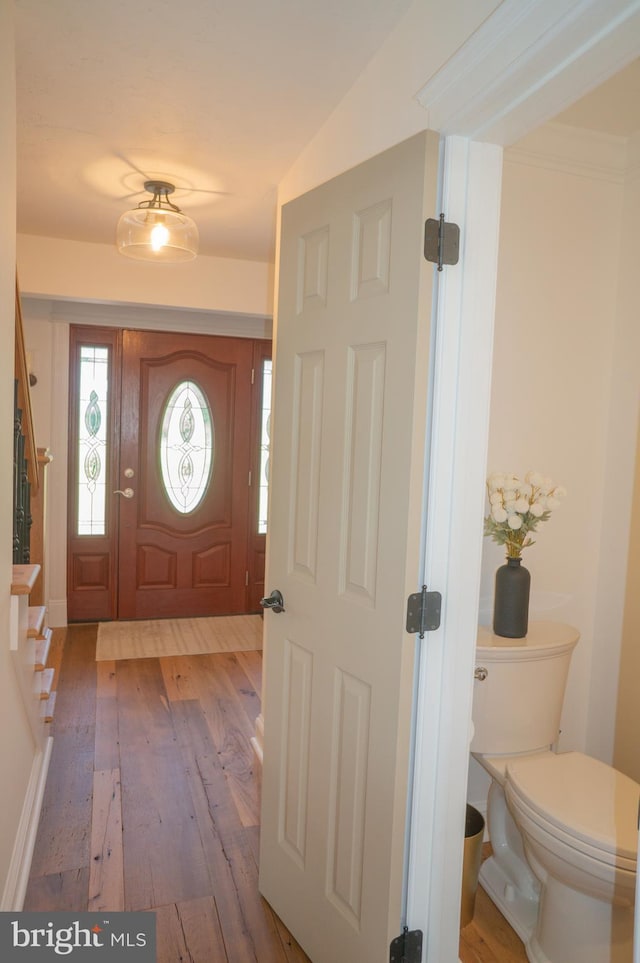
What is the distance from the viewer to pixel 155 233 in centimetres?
278

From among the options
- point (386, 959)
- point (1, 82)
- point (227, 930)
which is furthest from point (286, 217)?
point (227, 930)

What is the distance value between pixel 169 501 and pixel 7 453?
3103 mm

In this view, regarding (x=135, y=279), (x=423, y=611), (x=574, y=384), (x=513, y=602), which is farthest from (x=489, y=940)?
(x=135, y=279)

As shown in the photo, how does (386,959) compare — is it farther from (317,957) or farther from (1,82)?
(1,82)

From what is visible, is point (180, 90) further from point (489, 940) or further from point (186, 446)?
point (186, 446)

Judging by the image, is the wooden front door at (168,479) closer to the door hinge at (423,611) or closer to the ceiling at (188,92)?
the ceiling at (188,92)

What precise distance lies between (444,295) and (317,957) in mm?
1742

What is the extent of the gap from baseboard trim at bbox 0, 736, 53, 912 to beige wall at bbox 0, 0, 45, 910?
0.01 metres

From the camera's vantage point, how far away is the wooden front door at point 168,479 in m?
4.76

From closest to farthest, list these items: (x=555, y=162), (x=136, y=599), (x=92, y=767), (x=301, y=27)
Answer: (x=301, y=27) → (x=555, y=162) → (x=92, y=767) → (x=136, y=599)

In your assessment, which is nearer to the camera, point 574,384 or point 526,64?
point 526,64

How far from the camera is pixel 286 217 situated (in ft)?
6.47

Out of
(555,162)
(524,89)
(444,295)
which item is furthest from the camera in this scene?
(555,162)

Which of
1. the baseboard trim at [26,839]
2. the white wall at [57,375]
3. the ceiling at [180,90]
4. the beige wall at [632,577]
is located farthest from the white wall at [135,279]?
the baseboard trim at [26,839]
